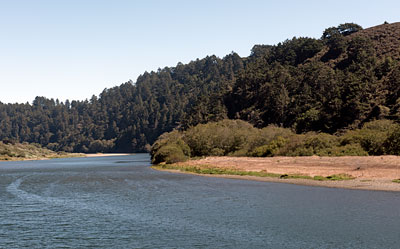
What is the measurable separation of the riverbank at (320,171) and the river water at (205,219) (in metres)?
4.27

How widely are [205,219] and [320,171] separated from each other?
33125 millimetres

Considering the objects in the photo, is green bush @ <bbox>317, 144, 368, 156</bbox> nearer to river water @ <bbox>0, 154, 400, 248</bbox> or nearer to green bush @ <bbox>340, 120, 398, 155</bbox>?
green bush @ <bbox>340, 120, 398, 155</bbox>

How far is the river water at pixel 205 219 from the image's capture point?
26000mm

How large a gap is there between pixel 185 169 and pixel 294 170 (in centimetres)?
2662

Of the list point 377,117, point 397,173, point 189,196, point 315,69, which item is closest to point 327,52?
point 315,69

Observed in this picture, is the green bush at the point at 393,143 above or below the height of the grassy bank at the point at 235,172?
above

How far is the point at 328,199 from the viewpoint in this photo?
41.0 m

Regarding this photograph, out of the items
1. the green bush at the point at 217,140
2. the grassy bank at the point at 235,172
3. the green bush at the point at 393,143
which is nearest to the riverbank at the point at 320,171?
the grassy bank at the point at 235,172

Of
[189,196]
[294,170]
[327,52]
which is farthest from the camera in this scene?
[327,52]

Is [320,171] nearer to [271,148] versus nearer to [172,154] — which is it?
[271,148]

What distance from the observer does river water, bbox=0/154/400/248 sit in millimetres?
26000

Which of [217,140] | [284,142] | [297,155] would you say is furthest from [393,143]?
[217,140]

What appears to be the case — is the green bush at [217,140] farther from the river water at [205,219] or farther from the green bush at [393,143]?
the river water at [205,219]

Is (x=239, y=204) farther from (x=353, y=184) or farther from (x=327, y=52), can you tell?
(x=327, y=52)
